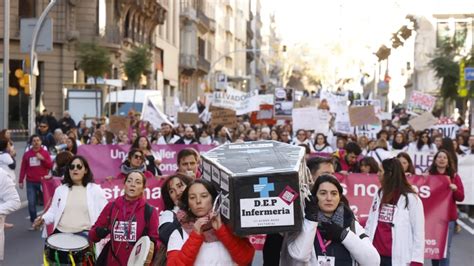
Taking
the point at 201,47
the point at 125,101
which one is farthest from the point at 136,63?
the point at 201,47

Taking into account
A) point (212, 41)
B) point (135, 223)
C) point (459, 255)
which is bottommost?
point (459, 255)

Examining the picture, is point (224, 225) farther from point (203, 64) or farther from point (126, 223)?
point (203, 64)

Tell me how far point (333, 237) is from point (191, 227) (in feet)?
2.63

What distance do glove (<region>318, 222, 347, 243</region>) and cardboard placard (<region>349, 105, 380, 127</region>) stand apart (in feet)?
53.9

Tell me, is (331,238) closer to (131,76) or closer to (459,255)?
(459,255)

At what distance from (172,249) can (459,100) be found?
47015mm

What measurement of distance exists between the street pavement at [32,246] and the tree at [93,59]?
2735 cm

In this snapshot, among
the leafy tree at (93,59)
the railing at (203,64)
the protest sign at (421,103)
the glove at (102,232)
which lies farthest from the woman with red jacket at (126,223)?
the railing at (203,64)

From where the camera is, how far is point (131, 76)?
48.5 metres

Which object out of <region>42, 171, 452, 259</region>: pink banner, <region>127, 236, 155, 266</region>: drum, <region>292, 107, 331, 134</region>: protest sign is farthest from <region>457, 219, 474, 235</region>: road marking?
<region>127, 236, 155, 266</region>: drum

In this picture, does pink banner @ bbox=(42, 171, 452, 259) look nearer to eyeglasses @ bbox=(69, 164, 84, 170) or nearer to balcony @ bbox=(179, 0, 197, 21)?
eyeglasses @ bbox=(69, 164, 84, 170)

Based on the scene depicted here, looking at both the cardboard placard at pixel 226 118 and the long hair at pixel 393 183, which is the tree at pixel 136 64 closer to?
the cardboard placard at pixel 226 118

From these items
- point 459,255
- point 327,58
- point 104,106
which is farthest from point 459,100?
point 327,58

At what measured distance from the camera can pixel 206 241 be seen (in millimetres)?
5086
